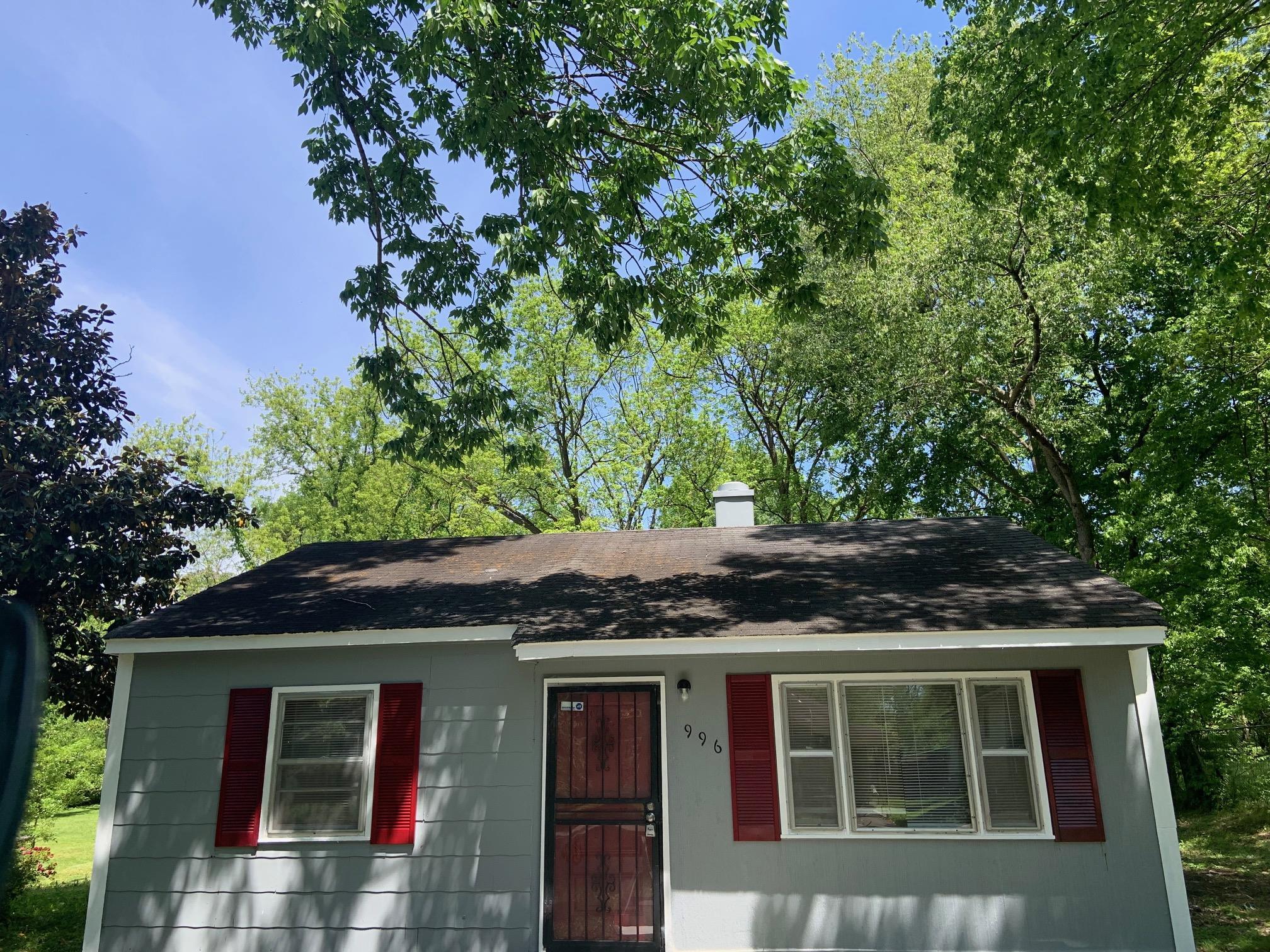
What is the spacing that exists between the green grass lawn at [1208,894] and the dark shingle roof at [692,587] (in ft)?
10.2

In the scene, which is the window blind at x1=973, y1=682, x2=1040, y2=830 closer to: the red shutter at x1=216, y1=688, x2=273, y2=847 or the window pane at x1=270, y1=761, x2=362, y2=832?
the window pane at x1=270, y1=761, x2=362, y2=832

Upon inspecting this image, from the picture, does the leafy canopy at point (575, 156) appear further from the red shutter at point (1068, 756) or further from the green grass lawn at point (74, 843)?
the green grass lawn at point (74, 843)

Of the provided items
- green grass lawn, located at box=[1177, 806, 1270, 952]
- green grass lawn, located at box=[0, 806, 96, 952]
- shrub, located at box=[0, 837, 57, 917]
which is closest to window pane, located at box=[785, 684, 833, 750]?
green grass lawn, located at box=[1177, 806, 1270, 952]

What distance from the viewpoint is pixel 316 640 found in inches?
277

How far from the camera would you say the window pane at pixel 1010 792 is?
6.42 metres

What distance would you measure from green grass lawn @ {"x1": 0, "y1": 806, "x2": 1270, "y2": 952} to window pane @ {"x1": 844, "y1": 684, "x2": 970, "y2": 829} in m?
2.36

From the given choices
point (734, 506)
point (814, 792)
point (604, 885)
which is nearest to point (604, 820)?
point (604, 885)

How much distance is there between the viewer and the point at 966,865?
20.8ft

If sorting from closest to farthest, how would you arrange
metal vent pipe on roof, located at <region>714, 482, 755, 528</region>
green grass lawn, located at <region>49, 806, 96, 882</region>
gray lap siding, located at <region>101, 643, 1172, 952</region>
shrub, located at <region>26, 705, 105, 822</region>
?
1. gray lap siding, located at <region>101, 643, 1172, 952</region>
2. shrub, located at <region>26, 705, 105, 822</region>
3. metal vent pipe on roof, located at <region>714, 482, 755, 528</region>
4. green grass lawn, located at <region>49, 806, 96, 882</region>

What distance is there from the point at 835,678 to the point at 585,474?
16511mm

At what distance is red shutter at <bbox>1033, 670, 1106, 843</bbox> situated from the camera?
20.6 feet

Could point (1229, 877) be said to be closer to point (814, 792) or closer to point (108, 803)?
point (814, 792)

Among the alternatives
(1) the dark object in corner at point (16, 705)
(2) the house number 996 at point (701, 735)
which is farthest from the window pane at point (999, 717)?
(1) the dark object in corner at point (16, 705)

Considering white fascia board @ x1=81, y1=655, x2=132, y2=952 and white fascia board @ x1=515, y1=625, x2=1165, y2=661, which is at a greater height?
white fascia board @ x1=515, y1=625, x2=1165, y2=661
